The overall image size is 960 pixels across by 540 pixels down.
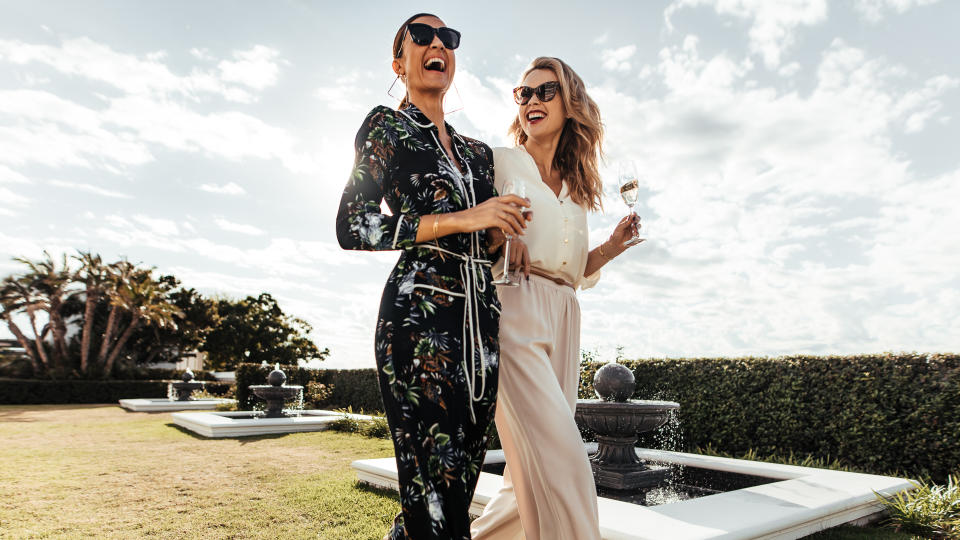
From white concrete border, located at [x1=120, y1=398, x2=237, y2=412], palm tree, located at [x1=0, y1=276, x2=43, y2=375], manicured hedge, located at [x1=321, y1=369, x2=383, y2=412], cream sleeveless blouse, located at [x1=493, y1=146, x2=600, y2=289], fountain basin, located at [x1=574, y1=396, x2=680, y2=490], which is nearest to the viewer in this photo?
cream sleeveless blouse, located at [x1=493, y1=146, x2=600, y2=289]

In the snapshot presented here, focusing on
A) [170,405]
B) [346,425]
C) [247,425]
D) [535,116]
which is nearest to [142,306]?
[170,405]

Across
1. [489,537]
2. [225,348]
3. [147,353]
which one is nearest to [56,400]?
[147,353]

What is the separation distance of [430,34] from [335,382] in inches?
799

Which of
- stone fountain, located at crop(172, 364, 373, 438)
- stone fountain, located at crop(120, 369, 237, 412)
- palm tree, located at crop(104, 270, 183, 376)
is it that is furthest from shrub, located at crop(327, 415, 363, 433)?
palm tree, located at crop(104, 270, 183, 376)

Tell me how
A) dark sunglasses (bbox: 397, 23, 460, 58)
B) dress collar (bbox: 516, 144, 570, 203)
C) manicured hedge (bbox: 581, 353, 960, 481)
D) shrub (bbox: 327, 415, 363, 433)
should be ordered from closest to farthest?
dark sunglasses (bbox: 397, 23, 460, 58) < dress collar (bbox: 516, 144, 570, 203) < manicured hedge (bbox: 581, 353, 960, 481) < shrub (bbox: 327, 415, 363, 433)

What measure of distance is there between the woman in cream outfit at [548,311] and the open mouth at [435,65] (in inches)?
18.6

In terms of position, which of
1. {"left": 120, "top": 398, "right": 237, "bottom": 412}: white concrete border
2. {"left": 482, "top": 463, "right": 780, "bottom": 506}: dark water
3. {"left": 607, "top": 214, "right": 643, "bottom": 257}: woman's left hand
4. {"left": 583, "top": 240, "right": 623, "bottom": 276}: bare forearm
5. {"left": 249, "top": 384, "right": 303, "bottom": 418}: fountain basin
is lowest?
{"left": 120, "top": 398, "right": 237, "bottom": 412}: white concrete border

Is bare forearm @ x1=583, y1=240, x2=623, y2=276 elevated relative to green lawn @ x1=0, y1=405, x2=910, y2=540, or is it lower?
elevated

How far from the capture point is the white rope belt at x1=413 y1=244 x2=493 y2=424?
66.1 inches

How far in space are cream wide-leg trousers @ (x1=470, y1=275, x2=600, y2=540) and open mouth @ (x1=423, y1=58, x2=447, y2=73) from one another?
2.74ft

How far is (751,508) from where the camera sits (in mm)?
4375

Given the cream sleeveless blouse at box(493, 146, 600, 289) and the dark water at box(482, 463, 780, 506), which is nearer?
the cream sleeveless blouse at box(493, 146, 600, 289)

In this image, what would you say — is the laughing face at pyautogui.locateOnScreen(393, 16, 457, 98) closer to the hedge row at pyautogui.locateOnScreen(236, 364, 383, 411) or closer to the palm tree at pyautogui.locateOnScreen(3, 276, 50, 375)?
the hedge row at pyautogui.locateOnScreen(236, 364, 383, 411)

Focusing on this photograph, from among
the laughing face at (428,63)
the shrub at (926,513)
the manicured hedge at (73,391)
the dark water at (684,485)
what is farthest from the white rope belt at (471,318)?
the manicured hedge at (73,391)
